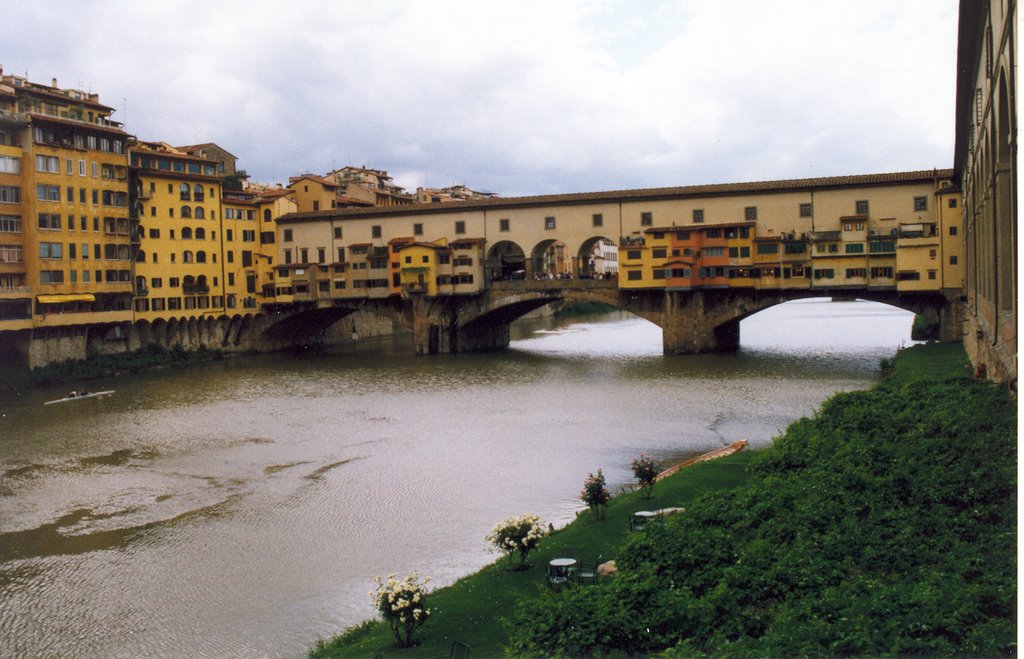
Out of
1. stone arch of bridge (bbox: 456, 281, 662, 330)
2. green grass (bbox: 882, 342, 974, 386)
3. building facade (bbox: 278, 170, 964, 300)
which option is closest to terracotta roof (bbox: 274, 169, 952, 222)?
building facade (bbox: 278, 170, 964, 300)

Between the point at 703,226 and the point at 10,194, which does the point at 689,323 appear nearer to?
the point at 703,226

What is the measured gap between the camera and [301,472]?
20.5 meters

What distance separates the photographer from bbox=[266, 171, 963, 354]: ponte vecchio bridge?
3959 centimetres

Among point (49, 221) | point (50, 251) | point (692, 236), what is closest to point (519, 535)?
point (692, 236)

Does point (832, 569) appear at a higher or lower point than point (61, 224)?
lower

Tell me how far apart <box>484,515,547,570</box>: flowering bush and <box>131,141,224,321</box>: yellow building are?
1508 inches

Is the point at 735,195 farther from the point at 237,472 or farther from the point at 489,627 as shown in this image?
the point at 489,627

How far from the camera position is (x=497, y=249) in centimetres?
5081

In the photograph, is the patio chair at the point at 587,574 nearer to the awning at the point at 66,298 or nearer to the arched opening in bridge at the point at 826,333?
the arched opening in bridge at the point at 826,333

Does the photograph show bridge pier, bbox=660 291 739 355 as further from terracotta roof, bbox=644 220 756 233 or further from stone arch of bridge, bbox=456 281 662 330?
terracotta roof, bbox=644 220 756 233

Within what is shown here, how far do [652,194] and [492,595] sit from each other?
35903 millimetres

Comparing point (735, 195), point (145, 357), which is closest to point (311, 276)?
point (145, 357)

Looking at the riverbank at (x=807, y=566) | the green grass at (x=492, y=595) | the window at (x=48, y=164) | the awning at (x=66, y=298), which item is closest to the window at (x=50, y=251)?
the awning at (x=66, y=298)

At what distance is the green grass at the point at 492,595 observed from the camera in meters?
9.13
